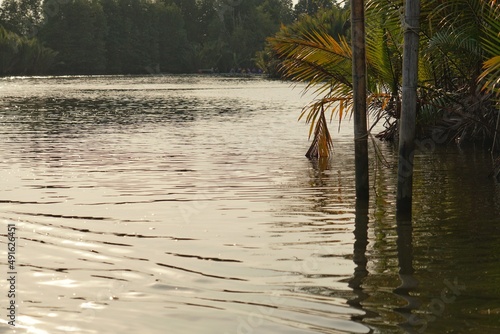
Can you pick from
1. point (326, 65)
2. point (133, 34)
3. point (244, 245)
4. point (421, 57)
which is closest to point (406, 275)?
point (244, 245)

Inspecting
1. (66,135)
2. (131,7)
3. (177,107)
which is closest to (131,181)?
(66,135)

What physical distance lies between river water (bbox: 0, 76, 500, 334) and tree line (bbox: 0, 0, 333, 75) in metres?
130

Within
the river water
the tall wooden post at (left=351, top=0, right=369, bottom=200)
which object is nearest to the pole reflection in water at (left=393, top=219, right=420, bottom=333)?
the river water

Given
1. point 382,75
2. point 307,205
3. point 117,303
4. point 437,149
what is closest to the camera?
point 117,303

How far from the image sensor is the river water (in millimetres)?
8516

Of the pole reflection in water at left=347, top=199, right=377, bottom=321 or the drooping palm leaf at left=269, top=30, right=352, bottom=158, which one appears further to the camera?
the drooping palm leaf at left=269, top=30, right=352, bottom=158

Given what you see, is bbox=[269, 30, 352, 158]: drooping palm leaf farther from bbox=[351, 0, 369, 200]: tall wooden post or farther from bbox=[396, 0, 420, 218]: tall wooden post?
bbox=[396, 0, 420, 218]: tall wooden post

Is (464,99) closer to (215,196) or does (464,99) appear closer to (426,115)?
(426,115)

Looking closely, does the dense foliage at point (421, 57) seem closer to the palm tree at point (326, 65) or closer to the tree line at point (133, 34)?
the palm tree at point (326, 65)

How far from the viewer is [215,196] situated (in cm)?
1603

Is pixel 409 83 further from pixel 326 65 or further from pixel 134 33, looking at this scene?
pixel 134 33

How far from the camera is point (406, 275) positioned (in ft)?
33.0

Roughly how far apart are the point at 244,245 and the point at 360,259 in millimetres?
1535

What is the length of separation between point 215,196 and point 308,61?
3.44m
